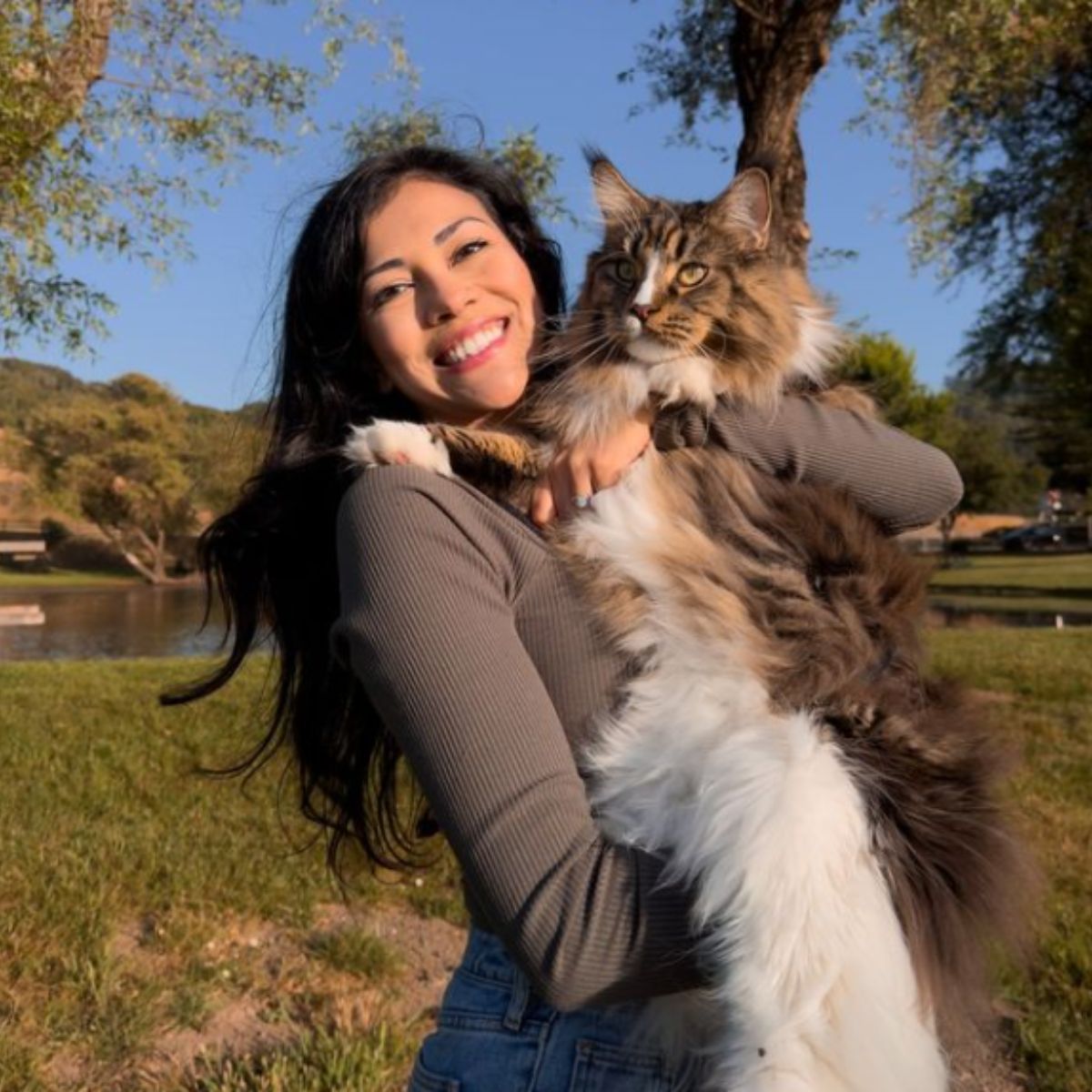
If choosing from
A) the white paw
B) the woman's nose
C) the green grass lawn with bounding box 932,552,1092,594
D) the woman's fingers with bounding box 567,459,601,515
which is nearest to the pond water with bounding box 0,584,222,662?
the white paw

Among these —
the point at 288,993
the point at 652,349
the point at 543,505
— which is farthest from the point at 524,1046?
the point at 288,993

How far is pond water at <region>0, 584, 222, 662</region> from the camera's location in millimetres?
16281

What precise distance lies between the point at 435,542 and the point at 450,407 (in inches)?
31.4

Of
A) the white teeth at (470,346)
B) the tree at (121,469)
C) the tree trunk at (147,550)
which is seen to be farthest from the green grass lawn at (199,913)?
the tree trunk at (147,550)

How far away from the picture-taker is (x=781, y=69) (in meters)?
6.98

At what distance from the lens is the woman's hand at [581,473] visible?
6.60 feet

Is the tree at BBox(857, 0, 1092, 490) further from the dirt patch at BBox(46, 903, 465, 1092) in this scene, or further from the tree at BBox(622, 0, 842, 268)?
the dirt patch at BBox(46, 903, 465, 1092)

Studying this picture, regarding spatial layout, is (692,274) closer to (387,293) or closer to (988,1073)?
(387,293)

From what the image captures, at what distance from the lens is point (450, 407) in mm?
2307

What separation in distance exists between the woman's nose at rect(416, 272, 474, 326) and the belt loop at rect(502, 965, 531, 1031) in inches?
46.3

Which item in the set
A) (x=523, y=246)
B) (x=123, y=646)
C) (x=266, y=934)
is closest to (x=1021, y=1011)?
(x=266, y=934)

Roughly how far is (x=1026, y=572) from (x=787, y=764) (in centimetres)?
3783

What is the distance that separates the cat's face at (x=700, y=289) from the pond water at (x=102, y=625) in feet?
26.8

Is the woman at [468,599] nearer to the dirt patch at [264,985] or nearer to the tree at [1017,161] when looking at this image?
the dirt patch at [264,985]
